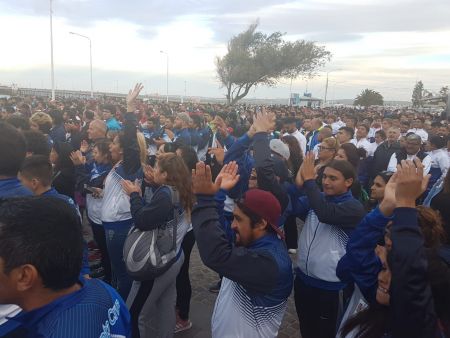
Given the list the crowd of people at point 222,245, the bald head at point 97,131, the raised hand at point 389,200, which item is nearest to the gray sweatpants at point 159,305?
the crowd of people at point 222,245

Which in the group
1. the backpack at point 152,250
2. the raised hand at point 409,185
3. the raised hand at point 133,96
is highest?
the raised hand at point 133,96

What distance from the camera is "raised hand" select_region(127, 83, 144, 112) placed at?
14.6 ft

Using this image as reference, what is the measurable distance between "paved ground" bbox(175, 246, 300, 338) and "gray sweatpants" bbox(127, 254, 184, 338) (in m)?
0.71

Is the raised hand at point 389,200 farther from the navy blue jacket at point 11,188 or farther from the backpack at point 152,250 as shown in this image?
the navy blue jacket at point 11,188

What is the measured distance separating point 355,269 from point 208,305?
284 cm

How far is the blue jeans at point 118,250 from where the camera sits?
373cm

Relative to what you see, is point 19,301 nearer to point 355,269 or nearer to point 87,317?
point 87,317

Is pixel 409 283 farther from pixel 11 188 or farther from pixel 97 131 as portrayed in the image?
pixel 97 131

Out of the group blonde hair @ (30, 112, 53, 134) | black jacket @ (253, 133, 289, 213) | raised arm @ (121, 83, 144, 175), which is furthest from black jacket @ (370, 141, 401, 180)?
blonde hair @ (30, 112, 53, 134)

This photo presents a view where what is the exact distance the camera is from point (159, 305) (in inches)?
132

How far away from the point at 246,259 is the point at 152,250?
113 centimetres

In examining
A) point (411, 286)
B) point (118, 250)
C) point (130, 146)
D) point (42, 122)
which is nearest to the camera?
point (411, 286)

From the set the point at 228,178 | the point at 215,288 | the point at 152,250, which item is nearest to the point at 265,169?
the point at 228,178

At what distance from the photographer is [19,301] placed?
139 cm
